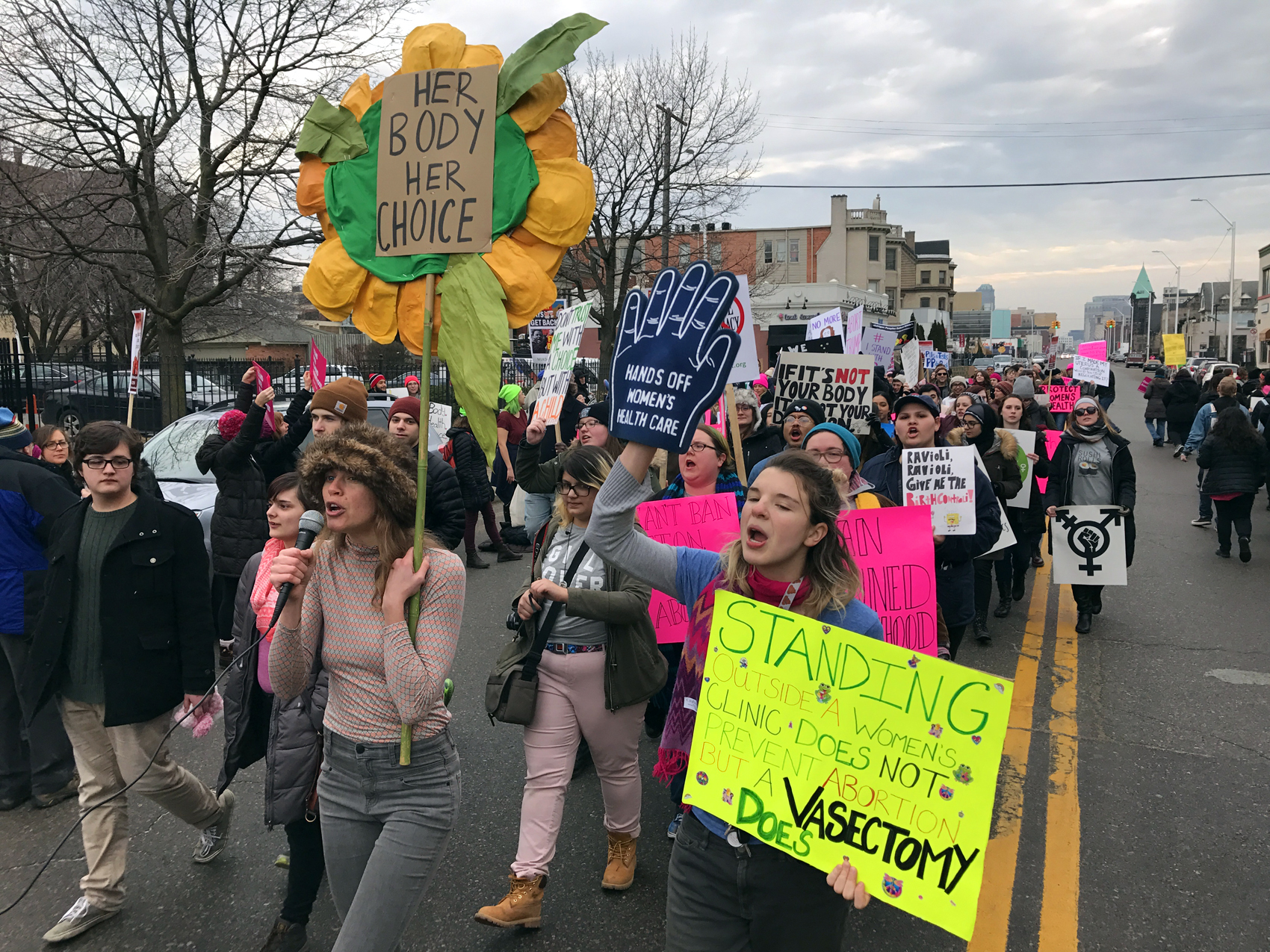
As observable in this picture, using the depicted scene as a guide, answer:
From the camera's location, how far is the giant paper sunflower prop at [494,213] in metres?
2.85

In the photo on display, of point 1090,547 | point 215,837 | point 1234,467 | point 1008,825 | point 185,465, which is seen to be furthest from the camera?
point 1234,467

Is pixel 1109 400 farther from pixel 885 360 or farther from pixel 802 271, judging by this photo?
pixel 802 271

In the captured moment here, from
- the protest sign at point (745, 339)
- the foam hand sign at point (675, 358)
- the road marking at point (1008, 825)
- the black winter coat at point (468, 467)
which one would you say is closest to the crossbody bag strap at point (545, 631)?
the foam hand sign at point (675, 358)

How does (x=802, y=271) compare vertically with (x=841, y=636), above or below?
above

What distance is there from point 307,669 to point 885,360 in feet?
36.8

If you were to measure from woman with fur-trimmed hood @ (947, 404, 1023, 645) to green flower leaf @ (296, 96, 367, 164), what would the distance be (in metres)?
5.40

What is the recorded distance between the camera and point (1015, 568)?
866cm

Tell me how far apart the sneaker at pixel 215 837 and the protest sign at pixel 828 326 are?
7639 mm

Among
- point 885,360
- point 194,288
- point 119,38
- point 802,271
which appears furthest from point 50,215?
point 802,271

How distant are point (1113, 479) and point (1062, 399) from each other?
25.3 ft

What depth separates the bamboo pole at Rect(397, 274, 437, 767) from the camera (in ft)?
9.17

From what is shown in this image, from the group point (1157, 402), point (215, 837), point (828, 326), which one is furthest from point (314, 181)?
point (1157, 402)

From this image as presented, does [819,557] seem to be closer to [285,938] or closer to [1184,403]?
[285,938]

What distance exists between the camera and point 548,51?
2.77 m
